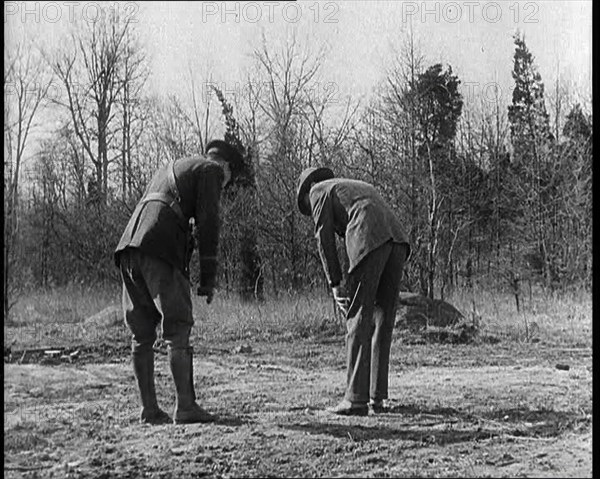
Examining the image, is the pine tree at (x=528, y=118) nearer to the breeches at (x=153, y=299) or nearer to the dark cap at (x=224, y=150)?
the dark cap at (x=224, y=150)

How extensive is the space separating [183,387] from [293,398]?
1.10m

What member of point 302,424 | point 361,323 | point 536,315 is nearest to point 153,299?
point 302,424

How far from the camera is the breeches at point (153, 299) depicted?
169 inches

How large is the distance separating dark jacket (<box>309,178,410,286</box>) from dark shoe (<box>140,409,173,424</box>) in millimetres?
1267

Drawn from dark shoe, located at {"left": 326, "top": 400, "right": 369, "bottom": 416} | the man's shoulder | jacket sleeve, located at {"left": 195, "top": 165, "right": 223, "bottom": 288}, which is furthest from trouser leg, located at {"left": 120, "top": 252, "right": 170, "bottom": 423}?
dark shoe, located at {"left": 326, "top": 400, "right": 369, "bottom": 416}

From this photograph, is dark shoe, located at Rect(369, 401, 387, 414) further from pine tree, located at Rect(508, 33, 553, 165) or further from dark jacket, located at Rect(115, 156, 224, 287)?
pine tree, located at Rect(508, 33, 553, 165)

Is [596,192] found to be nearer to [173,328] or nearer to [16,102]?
[173,328]

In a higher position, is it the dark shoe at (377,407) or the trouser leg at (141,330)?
the trouser leg at (141,330)

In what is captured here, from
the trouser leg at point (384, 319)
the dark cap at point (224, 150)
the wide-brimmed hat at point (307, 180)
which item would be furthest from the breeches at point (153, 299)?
the trouser leg at point (384, 319)

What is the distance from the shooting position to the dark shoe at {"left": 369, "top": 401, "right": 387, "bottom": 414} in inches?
186

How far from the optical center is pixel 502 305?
862cm

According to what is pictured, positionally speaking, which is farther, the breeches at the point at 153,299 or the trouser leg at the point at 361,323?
the trouser leg at the point at 361,323

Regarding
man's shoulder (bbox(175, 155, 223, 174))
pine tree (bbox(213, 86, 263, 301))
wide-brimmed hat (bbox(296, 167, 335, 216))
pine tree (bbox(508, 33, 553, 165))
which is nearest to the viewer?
man's shoulder (bbox(175, 155, 223, 174))

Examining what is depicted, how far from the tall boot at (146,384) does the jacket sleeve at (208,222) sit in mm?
526
